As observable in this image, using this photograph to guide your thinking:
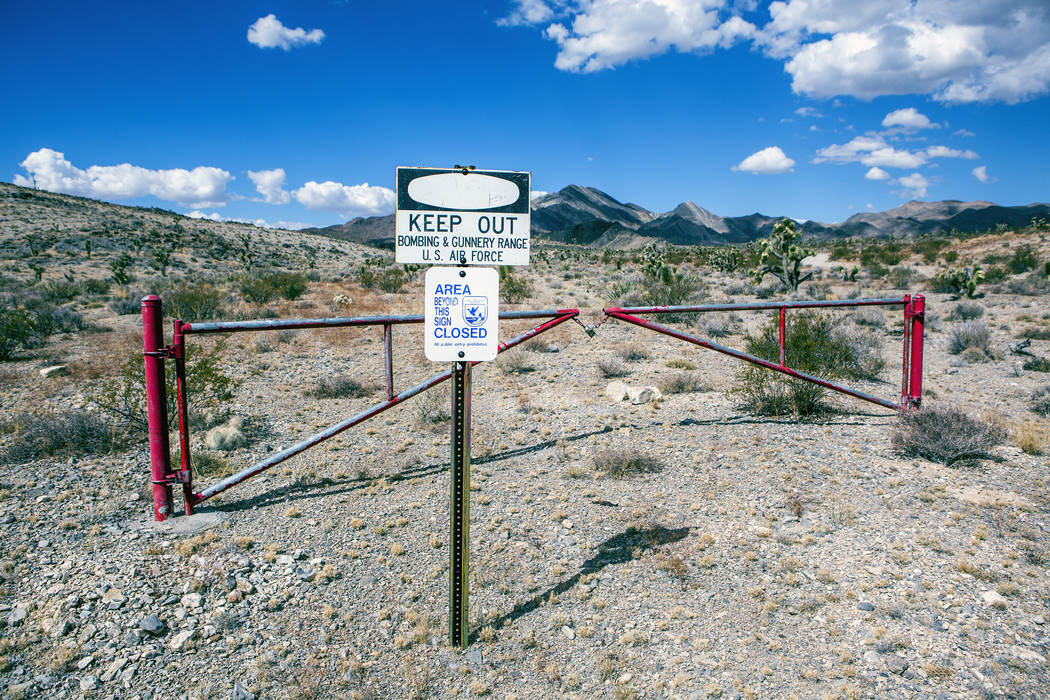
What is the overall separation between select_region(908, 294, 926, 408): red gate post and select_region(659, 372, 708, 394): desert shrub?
262cm

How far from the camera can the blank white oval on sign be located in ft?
10.9

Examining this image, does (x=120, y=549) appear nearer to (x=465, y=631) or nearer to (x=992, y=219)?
(x=465, y=631)

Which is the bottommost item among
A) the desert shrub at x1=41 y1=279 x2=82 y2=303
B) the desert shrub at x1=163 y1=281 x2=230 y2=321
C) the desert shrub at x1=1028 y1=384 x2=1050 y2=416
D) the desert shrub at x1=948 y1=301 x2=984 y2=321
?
the desert shrub at x1=1028 y1=384 x2=1050 y2=416

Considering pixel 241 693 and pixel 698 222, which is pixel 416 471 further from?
pixel 698 222

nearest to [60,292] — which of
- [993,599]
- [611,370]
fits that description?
[611,370]

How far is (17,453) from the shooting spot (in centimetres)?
595

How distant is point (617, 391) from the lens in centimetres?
880

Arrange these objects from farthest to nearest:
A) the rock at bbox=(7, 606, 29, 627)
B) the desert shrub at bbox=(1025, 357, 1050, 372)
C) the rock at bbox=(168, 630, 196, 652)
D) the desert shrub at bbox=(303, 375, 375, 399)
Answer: the desert shrub at bbox=(1025, 357, 1050, 372)
the desert shrub at bbox=(303, 375, 375, 399)
the rock at bbox=(7, 606, 29, 627)
the rock at bbox=(168, 630, 196, 652)

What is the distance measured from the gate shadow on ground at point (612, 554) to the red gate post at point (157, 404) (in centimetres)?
281

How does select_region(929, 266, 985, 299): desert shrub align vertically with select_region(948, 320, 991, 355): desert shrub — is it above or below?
above

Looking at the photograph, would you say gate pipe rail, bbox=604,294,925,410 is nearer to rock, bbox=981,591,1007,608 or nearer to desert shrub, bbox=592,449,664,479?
desert shrub, bbox=592,449,664,479

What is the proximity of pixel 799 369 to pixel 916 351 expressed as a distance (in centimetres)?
164

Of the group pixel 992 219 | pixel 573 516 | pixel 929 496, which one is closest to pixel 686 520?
pixel 573 516

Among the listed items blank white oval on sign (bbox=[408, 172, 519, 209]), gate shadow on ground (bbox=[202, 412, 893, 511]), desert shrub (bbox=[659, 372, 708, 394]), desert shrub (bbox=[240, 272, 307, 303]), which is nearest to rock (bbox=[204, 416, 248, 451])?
gate shadow on ground (bbox=[202, 412, 893, 511])
